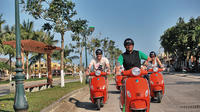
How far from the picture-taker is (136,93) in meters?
4.56

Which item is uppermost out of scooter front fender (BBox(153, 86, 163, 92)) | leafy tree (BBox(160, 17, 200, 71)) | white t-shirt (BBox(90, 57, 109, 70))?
leafy tree (BBox(160, 17, 200, 71))

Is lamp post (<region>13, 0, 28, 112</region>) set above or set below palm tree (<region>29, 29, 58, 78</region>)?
below

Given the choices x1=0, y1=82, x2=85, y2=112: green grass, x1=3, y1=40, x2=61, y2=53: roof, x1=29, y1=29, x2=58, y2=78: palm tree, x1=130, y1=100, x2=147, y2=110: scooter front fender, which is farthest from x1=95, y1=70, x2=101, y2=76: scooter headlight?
x1=29, y1=29, x2=58, y2=78: palm tree

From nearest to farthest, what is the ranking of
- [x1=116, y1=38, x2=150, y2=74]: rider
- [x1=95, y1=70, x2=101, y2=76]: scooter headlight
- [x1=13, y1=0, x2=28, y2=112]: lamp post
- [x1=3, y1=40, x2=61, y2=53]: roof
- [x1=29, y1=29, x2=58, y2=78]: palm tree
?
[x1=116, y1=38, x2=150, y2=74]: rider < [x1=13, y1=0, x2=28, y2=112]: lamp post < [x1=95, y1=70, x2=101, y2=76]: scooter headlight < [x1=3, y1=40, x2=61, y2=53]: roof < [x1=29, y1=29, x2=58, y2=78]: palm tree

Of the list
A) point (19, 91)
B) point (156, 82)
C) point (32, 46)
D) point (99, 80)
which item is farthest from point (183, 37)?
point (19, 91)

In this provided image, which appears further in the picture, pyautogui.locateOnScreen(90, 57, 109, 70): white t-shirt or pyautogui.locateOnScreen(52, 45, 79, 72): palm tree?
pyautogui.locateOnScreen(52, 45, 79, 72): palm tree

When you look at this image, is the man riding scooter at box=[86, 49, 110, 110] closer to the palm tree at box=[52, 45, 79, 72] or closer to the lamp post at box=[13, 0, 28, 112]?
the lamp post at box=[13, 0, 28, 112]

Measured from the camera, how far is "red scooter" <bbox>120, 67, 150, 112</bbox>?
4.54 m

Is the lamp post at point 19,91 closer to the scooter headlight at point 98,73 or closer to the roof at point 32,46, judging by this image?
the scooter headlight at point 98,73

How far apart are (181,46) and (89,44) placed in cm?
1955

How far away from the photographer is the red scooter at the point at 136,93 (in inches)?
179

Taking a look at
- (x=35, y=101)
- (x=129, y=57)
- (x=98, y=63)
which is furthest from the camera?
(x=35, y=101)

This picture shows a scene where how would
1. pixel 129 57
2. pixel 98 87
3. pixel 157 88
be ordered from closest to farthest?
1. pixel 129 57
2. pixel 98 87
3. pixel 157 88

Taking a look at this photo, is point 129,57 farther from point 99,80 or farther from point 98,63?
point 98,63
